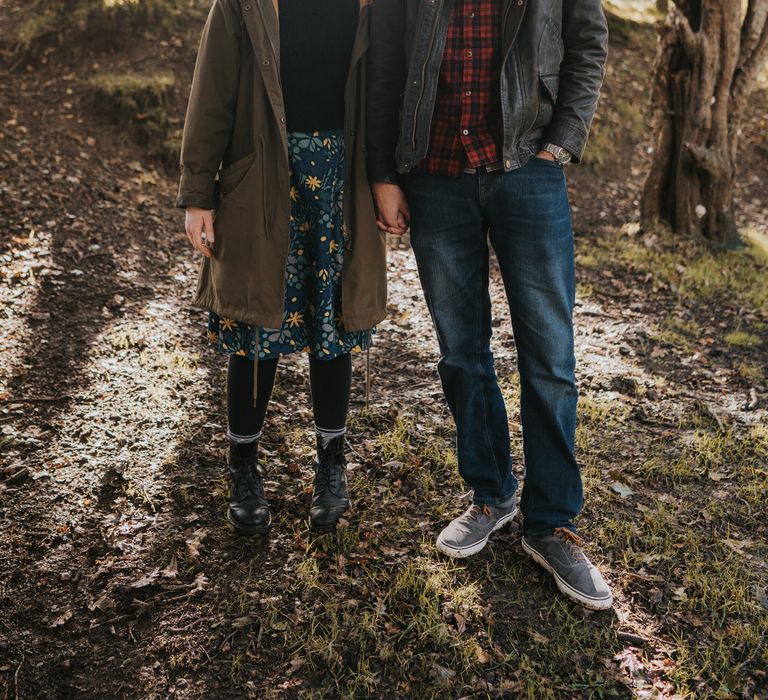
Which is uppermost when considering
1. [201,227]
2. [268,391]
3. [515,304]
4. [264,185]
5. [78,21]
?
[78,21]

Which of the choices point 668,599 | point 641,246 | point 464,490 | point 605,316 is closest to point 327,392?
point 464,490

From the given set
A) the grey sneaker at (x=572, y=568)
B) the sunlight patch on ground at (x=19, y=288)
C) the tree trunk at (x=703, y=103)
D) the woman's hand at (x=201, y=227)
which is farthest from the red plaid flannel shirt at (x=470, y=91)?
the tree trunk at (x=703, y=103)

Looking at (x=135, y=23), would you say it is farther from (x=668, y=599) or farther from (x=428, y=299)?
(x=668, y=599)

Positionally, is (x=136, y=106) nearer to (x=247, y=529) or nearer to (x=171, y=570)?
(x=247, y=529)

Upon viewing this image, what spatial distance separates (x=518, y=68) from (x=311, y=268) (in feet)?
3.42

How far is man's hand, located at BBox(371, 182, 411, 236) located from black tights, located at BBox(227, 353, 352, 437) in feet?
1.92

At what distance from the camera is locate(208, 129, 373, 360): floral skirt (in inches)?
101

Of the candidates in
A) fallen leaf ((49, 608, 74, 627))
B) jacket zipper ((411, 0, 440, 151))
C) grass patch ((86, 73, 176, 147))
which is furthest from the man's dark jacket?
grass patch ((86, 73, 176, 147))

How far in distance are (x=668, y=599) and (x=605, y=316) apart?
283 centimetres

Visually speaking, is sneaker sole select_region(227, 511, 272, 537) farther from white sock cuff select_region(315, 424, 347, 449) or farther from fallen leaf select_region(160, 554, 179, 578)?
white sock cuff select_region(315, 424, 347, 449)

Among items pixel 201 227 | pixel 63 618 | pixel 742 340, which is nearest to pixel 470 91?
pixel 201 227

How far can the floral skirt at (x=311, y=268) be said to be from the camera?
2.56 m

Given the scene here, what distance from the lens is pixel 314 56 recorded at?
247 cm

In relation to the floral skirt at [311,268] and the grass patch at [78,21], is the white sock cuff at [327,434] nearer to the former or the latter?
the floral skirt at [311,268]
